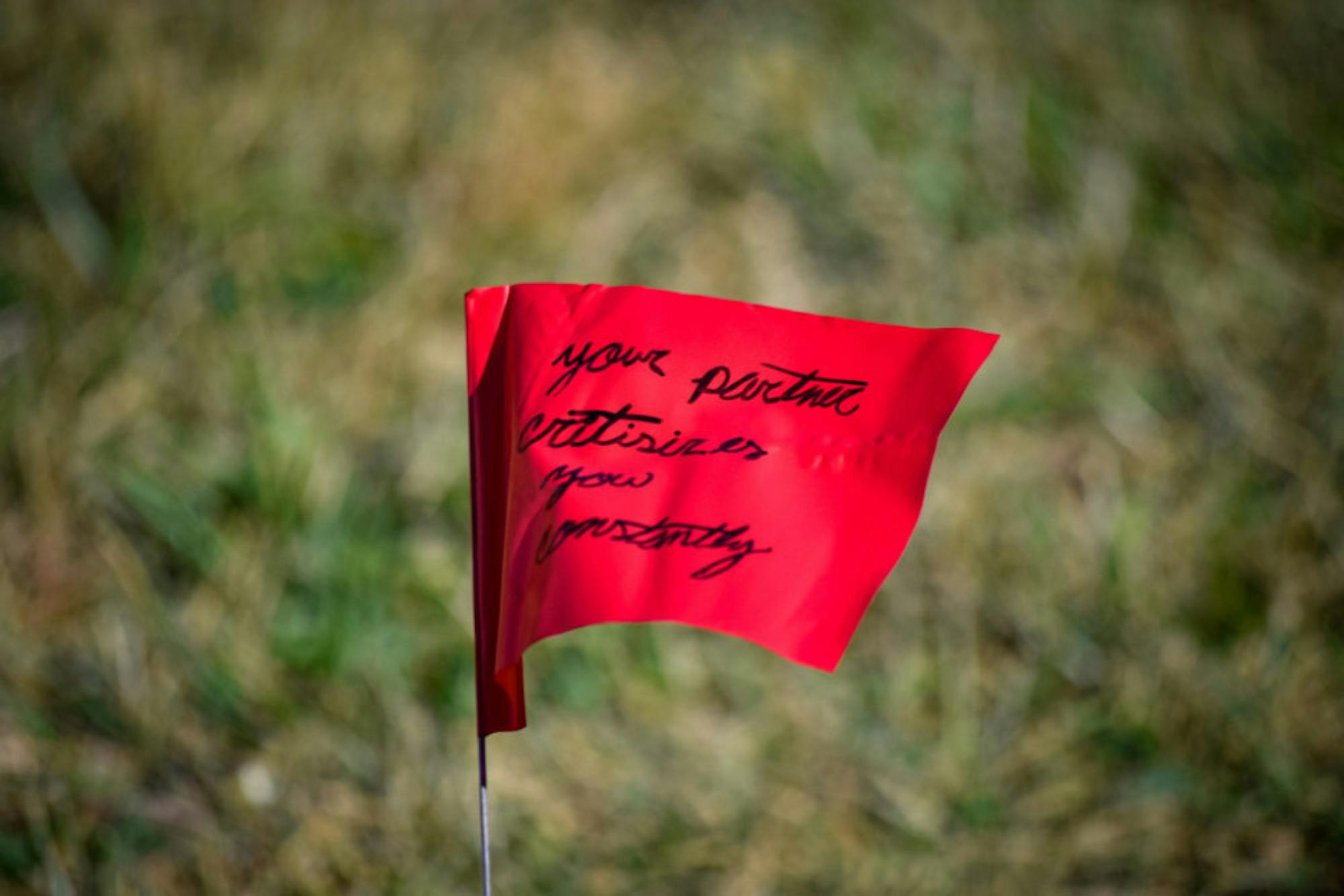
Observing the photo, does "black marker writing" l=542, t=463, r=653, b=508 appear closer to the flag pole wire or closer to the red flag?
the red flag

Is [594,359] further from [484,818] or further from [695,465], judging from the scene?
[484,818]

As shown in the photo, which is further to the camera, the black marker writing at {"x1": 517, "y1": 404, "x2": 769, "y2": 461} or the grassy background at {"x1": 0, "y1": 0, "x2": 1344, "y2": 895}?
the grassy background at {"x1": 0, "y1": 0, "x2": 1344, "y2": 895}

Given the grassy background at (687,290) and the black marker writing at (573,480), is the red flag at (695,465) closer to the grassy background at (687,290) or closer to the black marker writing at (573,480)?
the black marker writing at (573,480)

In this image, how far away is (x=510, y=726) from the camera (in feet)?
2.33

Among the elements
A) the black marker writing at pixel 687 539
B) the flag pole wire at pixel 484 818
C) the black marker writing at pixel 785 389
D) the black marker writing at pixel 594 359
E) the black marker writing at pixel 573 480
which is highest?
the black marker writing at pixel 594 359

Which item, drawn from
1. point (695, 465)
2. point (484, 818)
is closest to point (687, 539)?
point (695, 465)

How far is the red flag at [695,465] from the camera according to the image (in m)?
0.67

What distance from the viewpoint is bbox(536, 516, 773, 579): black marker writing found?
2.22 feet

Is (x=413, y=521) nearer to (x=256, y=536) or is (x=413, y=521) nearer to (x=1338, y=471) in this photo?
(x=256, y=536)

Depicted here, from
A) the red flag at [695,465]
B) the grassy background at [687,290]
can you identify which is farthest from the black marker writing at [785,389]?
the grassy background at [687,290]

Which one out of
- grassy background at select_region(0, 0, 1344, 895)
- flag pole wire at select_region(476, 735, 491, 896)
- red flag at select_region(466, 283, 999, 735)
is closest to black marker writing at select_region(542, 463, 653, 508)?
red flag at select_region(466, 283, 999, 735)

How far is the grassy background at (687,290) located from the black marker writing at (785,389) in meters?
0.67

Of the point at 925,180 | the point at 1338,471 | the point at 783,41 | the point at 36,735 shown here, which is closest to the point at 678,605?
the point at 36,735

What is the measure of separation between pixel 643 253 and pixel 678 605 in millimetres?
1368
